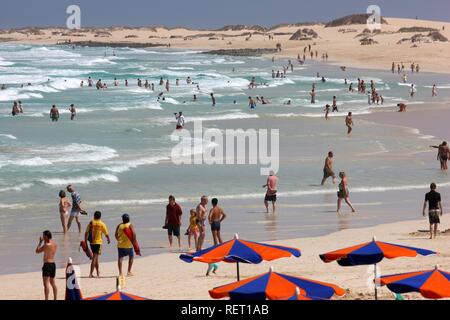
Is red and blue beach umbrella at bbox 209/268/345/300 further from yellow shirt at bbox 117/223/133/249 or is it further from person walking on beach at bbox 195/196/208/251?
person walking on beach at bbox 195/196/208/251

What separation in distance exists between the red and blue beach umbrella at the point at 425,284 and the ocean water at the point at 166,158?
7495mm

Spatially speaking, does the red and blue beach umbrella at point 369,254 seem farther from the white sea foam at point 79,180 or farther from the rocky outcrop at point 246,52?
the rocky outcrop at point 246,52

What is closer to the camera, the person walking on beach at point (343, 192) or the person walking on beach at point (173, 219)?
the person walking on beach at point (173, 219)

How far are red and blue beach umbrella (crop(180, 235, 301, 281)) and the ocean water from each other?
473 cm

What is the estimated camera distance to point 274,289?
30.8 ft

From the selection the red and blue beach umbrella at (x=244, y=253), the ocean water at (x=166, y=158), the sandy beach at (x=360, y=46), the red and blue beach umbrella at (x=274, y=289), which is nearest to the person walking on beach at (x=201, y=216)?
the ocean water at (x=166, y=158)

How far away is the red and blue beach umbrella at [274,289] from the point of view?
930cm

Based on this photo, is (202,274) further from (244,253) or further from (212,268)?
(244,253)

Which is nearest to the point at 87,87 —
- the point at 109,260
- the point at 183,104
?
the point at 183,104

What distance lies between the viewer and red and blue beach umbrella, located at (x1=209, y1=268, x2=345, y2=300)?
366 inches

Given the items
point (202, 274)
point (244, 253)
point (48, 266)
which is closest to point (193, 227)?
point (202, 274)

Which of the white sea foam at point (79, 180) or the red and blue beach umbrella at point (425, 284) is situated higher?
the white sea foam at point (79, 180)
